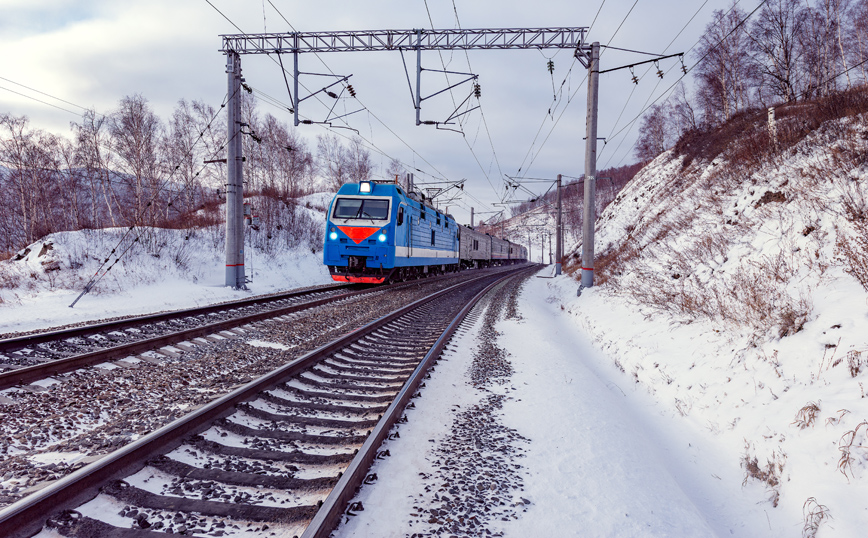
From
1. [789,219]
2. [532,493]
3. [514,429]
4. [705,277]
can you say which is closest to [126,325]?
[514,429]

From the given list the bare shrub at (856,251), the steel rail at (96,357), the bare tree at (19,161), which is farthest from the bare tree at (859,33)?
the bare tree at (19,161)

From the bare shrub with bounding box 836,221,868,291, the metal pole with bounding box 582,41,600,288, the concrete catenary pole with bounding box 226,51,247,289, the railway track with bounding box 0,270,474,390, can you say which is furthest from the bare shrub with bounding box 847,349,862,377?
the concrete catenary pole with bounding box 226,51,247,289

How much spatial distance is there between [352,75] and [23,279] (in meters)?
11.3

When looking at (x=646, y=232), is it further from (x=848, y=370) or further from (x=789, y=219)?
(x=848, y=370)

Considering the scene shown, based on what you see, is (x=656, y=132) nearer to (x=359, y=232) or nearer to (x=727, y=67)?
(x=727, y=67)

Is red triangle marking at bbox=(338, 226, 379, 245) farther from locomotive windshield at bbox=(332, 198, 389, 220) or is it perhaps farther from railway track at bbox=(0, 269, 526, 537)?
railway track at bbox=(0, 269, 526, 537)

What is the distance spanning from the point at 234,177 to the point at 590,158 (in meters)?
11.3

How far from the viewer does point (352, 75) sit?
12.2 m

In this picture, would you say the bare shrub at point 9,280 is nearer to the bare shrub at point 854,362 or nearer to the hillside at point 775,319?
the hillside at point 775,319

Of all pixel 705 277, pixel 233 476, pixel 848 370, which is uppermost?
pixel 705 277

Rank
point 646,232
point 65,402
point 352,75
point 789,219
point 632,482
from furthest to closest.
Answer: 1. point 646,232
2. point 352,75
3. point 789,219
4. point 65,402
5. point 632,482

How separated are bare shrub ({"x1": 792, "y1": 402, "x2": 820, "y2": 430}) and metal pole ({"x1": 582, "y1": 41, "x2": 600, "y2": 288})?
909 cm

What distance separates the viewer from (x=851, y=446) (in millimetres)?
2697

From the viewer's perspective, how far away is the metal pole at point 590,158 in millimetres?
11992
